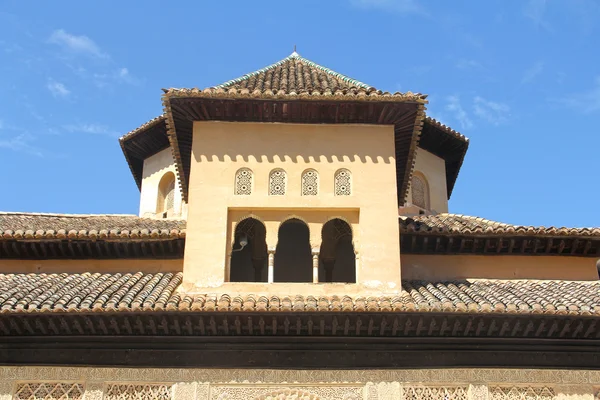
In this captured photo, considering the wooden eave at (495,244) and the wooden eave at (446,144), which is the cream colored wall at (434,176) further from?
the wooden eave at (495,244)

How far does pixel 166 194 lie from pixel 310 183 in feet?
17.2

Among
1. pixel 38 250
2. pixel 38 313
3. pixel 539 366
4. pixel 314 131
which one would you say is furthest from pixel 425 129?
pixel 38 313

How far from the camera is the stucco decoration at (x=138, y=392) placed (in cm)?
904

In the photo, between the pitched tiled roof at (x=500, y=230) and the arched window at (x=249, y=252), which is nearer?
the pitched tiled roof at (x=500, y=230)

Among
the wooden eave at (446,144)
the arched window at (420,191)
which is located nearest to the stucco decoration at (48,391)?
the arched window at (420,191)

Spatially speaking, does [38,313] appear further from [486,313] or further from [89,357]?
[486,313]

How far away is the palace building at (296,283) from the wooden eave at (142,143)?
2.76 m

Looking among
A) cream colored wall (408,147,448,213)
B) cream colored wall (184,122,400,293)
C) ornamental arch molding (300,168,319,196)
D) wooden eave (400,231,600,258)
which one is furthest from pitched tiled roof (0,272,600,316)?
cream colored wall (408,147,448,213)

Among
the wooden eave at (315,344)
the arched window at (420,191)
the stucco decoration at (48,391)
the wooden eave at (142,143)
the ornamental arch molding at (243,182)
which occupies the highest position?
the wooden eave at (142,143)

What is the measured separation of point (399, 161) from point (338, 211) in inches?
62.8

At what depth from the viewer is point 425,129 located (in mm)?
14570

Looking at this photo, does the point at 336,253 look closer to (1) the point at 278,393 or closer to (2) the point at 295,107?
(2) the point at 295,107

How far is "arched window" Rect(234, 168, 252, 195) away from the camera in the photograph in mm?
10445

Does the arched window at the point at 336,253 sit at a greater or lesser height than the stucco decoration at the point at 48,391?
greater
